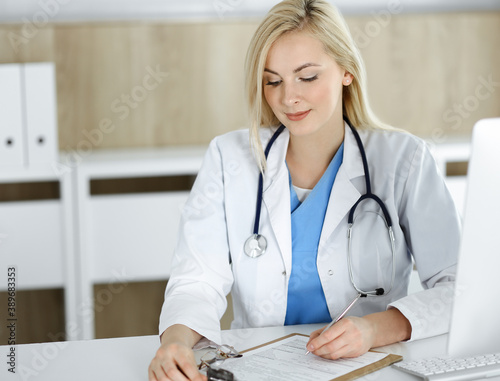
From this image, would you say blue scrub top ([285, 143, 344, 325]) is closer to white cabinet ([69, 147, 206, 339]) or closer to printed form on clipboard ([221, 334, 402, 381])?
printed form on clipboard ([221, 334, 402, 381])

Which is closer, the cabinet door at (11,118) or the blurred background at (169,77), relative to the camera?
the cabinet door at (11,118)

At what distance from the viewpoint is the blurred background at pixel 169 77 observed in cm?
301

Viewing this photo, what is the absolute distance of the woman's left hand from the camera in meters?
1.17

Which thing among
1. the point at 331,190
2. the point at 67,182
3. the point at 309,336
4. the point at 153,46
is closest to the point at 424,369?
the point at 309,336

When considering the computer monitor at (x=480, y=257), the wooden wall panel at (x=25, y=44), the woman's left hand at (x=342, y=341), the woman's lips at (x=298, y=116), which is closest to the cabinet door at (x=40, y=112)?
the wooden wall panel at (x=25, y=44)

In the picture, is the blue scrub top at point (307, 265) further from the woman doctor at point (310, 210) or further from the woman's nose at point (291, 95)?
the woman's nose at point (291, 95)

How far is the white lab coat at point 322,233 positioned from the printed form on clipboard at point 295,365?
22cm

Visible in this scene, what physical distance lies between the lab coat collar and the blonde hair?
5 cm

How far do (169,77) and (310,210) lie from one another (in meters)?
1.69

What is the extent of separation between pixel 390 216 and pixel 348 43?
1.42ft

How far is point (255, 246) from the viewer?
5.06 feet

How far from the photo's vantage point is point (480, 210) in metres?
0.93

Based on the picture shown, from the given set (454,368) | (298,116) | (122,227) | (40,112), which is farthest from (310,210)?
(40,112)

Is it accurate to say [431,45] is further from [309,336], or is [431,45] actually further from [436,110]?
[309,336]
